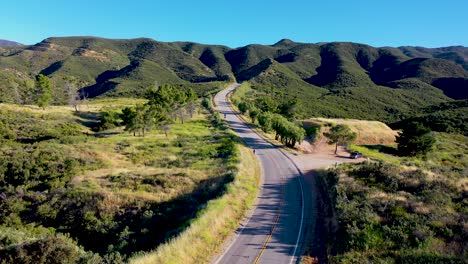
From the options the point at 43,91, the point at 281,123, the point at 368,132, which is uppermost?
the point at 43,91

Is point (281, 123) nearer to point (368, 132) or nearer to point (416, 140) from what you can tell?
point (416, 140)

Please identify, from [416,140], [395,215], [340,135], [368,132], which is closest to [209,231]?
[395,215]

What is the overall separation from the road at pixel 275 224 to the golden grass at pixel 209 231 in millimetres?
912

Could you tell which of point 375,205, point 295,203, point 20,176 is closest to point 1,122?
point 20,176

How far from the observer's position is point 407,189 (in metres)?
32.0

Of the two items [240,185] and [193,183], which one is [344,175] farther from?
[193,183]

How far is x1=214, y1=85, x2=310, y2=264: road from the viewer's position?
21516 mm

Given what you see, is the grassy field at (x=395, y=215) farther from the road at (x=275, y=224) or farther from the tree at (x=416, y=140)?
the tree at (x=416, y=140)

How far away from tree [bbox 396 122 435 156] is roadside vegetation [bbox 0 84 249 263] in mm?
37731

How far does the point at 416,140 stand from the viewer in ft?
221

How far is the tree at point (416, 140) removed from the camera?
67.1m

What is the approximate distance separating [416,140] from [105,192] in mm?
61732

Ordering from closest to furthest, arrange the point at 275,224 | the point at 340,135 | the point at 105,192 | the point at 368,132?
the point at 275,224, the point at 105,192, the point at 340,135, the point at 368,132

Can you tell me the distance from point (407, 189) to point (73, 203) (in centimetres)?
3496
